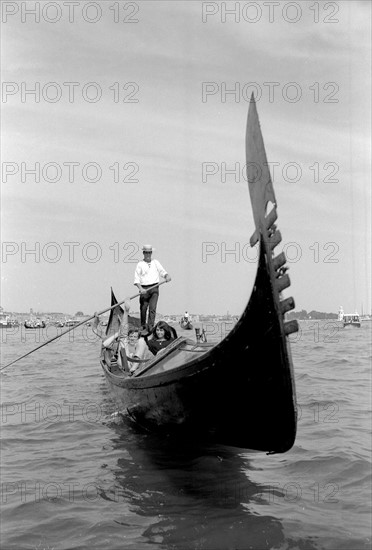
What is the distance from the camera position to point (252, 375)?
4066mm

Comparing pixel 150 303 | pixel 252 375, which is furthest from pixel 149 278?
pixel 252 375

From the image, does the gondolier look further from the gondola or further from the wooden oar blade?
the wooden oar blade

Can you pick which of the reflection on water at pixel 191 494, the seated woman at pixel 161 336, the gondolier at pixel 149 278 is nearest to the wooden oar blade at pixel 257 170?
the reflection on water at pixel 191 494

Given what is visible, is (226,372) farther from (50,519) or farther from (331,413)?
(331,413)

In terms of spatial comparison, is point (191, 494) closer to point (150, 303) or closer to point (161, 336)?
point (161, 336)

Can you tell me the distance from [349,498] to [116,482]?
70.4 inches

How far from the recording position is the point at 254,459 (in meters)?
5.12

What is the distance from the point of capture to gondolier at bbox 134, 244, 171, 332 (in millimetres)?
6707

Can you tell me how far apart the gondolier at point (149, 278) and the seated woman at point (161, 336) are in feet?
1.17

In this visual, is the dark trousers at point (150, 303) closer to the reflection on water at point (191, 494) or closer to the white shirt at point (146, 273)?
the white shirt at point (146, 273)

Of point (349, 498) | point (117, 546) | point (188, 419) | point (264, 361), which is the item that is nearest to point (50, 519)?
point (117, 546)

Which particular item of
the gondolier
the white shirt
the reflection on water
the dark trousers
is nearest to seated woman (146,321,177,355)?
the gondolier

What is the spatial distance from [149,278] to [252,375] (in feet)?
9.42

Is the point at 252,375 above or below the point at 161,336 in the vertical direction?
below
